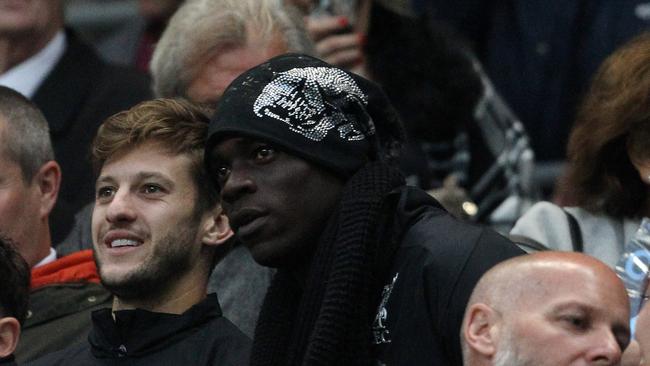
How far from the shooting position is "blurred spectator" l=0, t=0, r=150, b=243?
262 inches

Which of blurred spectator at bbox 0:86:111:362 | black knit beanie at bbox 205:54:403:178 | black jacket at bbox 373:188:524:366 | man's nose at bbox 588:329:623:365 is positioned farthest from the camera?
blurred spectator at bbox 0:86:111:362

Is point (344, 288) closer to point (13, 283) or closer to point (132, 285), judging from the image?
point (132, 285)

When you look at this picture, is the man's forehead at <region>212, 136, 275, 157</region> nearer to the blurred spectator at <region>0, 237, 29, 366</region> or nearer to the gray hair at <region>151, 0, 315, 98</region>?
the blurred spectator at <region>0, 237, 29, 366</region>

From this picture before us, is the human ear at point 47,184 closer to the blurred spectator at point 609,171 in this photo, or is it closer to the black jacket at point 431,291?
the blurred spectator at point 609,171

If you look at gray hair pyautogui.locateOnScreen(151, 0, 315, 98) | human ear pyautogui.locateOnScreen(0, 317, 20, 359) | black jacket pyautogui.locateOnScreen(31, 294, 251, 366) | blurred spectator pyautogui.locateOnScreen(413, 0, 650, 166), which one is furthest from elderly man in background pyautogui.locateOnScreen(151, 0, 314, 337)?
blurred spectator pyautogui.locateOnScreen(413, 0, 650, 166)

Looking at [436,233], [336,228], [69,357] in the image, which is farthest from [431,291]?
[69,357]

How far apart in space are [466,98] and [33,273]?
2096 mm

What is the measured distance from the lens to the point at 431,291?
4211 mm

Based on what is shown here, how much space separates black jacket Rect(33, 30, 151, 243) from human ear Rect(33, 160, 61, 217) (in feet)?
1.74

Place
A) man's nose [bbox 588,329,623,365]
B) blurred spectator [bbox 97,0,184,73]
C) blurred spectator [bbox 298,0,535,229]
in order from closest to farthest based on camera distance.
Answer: man's nose [bbox 588,329,623,365] < blurred spectator [bbox 298,0,535,229] < blurred spectator [bbox 97,0,184,73]

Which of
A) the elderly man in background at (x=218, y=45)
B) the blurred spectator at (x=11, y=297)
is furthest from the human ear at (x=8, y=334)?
the elderly man in background at (x=218, y=45)

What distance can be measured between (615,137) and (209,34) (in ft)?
4.44

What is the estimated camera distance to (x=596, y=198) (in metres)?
5.42

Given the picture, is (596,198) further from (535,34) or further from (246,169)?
(535,34)
